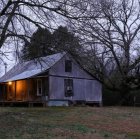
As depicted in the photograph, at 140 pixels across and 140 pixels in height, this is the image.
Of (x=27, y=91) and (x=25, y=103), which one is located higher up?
(x=27, y=91)

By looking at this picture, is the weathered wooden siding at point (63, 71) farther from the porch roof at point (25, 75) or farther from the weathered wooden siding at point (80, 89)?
the porch roof at point (25, 75)

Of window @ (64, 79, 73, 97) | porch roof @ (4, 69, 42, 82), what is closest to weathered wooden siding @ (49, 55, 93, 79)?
window @ (64, 79, 73, 97)

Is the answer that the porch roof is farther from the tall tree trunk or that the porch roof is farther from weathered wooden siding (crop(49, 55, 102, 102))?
the tall tree trunk

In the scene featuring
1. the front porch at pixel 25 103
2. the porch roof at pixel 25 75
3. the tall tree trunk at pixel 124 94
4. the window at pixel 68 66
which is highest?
the window at pixel 68 66

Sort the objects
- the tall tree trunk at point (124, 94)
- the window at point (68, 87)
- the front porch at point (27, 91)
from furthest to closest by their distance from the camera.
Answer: the tall tree trunk at point (124, 94)
the window at point (68, 87)
the front porch at point (27, 91)

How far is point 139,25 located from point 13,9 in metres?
29.4

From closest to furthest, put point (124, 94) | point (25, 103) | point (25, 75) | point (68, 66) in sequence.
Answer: point (68, 66) < point (25, 75) < point (25, 103) < point (124, 94)

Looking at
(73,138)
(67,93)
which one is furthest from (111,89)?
(73,138)

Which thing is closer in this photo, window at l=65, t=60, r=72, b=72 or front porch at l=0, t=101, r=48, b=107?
front porch at l=0, t=101, r=48, b=107

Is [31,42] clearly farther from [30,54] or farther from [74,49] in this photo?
[74,49]

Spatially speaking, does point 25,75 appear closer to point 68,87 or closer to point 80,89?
point 68,87

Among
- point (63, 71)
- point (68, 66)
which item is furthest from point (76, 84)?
point (63, 71)

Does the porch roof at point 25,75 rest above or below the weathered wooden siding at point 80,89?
above

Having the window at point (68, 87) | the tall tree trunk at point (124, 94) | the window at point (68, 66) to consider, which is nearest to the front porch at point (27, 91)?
the window at point (68, 87)
